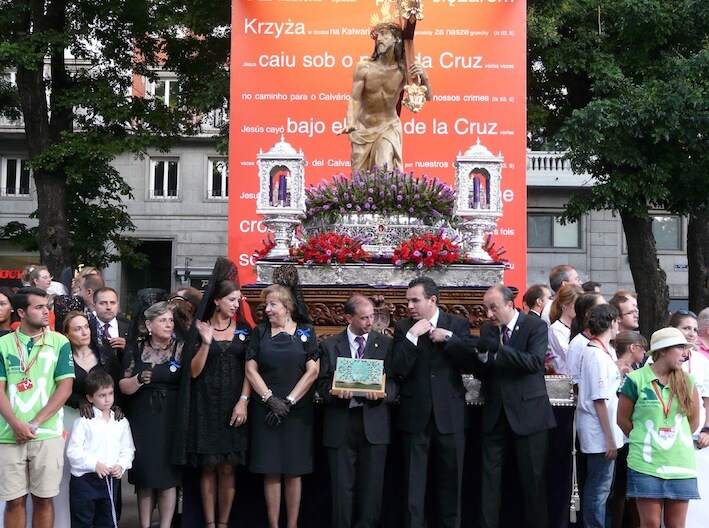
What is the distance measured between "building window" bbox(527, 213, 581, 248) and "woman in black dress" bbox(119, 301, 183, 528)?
2142cm

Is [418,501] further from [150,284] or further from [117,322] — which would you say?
[150,284]

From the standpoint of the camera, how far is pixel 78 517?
7.23 metres

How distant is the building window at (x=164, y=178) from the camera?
2912 cm

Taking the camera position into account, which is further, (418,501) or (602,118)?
(602,118)

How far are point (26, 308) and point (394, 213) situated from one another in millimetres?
4834

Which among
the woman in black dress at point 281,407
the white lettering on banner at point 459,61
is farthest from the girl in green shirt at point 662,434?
the white lettering on banner at point 459,61

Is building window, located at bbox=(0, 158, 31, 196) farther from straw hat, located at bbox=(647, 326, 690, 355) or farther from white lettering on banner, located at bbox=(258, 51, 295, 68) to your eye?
straw hat, located at bbox=(647, 326, 690, 355)

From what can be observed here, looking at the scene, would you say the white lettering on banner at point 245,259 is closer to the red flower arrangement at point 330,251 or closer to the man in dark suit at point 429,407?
the red flower arrangement at point 330,251

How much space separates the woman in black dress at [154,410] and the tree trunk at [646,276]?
11396 millimetres

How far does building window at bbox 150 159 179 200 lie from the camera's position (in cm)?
2912

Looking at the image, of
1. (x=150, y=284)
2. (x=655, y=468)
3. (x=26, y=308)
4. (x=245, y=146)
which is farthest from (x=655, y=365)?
(x=150, y=284)

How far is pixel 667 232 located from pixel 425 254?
19724 millimetres

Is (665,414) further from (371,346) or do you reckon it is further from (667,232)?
(667,232)

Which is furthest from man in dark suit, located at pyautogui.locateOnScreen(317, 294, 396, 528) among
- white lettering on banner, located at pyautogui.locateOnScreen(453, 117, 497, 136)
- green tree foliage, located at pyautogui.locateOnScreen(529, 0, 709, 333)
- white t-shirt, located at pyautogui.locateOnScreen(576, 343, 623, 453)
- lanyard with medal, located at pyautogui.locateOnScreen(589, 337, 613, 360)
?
green tree foliage, located at pyautogui.locateOnScreen(529, 0, 709, 333)
